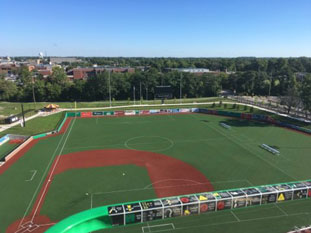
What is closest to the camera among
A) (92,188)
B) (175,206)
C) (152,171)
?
(175,206)

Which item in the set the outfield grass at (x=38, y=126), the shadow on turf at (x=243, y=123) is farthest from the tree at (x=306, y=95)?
the outfield grass at (x=38, y=126)

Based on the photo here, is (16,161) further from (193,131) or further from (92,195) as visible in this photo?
(193,131)

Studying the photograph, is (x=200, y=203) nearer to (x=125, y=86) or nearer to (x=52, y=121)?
(x=52, y=121)

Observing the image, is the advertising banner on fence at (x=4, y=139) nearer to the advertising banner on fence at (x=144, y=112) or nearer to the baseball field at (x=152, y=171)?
the baseball field at (x=152, y=171)

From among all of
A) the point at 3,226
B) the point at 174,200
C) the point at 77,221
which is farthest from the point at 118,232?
the point at 3,226

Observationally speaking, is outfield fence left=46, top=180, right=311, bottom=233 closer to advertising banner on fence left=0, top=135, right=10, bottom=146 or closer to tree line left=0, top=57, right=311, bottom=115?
advertising banner on fence left=0, top=135, right=10, bottom=146

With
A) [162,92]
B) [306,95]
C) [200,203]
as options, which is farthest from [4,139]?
[306,95]
